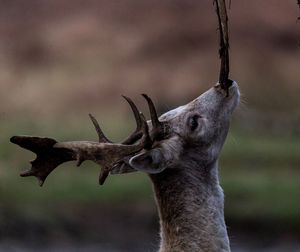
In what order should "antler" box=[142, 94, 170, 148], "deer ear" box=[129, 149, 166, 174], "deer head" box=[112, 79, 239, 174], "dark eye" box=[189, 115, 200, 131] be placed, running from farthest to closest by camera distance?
"dark eye" box=[189, 115, 200, 131]
"deer head" box=[112, 79, 239, 174]
"antler" box=[142, 94, 170, 148]
"deer ear" box=[129, 149, 166, 174]

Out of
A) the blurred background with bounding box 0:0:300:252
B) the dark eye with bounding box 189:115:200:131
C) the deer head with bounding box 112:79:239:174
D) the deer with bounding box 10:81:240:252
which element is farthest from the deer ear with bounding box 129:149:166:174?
the blurred background with bounding box 0:0:300:252

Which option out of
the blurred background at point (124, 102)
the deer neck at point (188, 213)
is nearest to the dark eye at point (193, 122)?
the deer neck at point (188, 213)

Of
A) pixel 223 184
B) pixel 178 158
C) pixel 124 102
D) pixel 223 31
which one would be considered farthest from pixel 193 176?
pixel 124 102

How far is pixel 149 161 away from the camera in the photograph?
1124 centimetres

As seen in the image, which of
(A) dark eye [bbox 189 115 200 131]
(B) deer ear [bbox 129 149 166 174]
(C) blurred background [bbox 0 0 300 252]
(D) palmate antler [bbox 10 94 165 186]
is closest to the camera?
(B) deer ear [bbox 129 149 166 174]

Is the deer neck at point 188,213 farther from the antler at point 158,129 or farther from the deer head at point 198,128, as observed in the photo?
the antler at point 158,129

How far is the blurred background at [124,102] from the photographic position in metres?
21.4

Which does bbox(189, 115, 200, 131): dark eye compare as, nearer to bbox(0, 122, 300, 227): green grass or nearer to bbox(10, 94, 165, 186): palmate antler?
bbox(10, 94, 165, 186): palmate antler

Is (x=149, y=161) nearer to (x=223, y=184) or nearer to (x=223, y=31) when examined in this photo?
(x=223, y=31)

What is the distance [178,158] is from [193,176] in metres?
0.16

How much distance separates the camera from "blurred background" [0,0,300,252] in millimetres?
21391

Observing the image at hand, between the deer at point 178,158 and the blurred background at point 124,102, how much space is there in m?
5.29

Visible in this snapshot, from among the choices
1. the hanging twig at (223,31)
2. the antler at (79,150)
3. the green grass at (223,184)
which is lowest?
A: the antler at (79,150)

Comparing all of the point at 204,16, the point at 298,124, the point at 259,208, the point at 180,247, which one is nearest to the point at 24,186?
the point at 259,208
